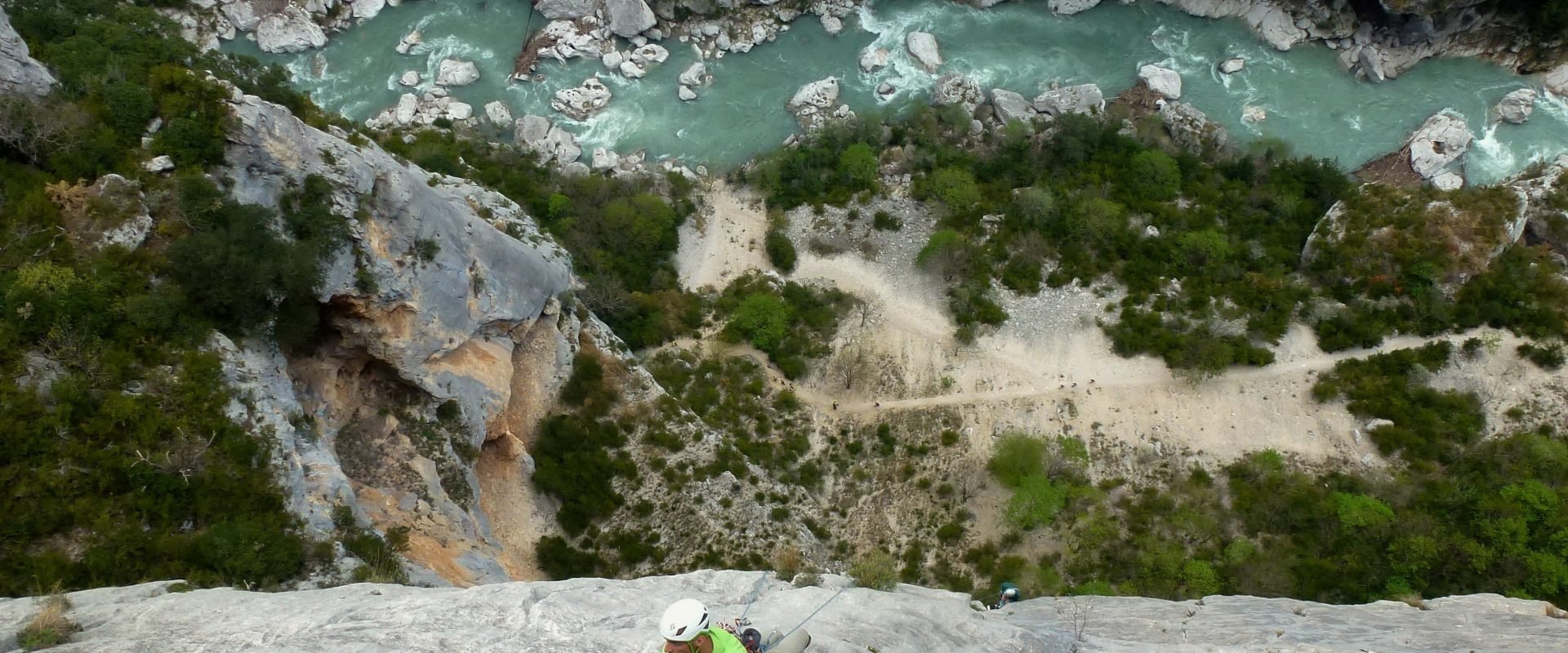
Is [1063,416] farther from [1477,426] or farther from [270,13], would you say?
[270,13]

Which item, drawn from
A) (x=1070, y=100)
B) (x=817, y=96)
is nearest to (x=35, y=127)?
(x=817, y=96)

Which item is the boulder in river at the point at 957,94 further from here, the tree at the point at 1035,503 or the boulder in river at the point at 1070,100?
the tree at the point at 1035,503

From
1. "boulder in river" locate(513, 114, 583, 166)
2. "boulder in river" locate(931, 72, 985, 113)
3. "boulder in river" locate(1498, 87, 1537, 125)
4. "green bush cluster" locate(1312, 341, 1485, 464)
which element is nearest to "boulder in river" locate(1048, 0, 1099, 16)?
"boulder in river" locate(931, 72, 985, 113)

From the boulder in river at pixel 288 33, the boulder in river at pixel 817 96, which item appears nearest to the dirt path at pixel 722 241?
the boulder in river at pixel 817 96

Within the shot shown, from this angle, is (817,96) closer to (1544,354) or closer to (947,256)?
(947,256)

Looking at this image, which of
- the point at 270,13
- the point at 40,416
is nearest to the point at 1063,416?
the point at 40,416
